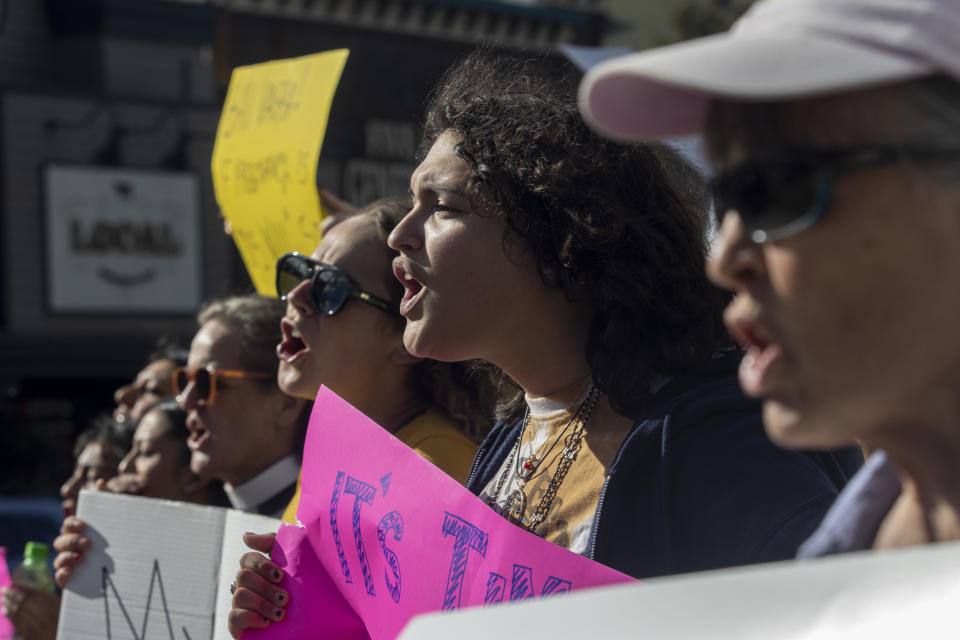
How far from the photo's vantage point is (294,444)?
3.36 metres

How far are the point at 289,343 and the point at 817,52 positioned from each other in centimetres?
208

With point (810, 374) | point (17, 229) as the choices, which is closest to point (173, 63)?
point (17, 229)

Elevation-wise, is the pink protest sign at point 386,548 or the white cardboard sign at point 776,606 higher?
the white cardboard sign at point 776,606

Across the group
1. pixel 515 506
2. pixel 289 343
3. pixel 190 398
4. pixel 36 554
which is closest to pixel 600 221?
pixel 515 506

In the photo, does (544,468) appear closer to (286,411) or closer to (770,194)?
(770,194)

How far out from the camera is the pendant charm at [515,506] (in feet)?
6.30

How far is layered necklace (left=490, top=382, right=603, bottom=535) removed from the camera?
1.89 meters

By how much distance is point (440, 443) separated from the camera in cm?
257

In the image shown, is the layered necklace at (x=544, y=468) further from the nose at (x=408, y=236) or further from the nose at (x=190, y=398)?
the nose at (x=190, y=398)

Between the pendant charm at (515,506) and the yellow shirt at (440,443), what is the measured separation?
477mm

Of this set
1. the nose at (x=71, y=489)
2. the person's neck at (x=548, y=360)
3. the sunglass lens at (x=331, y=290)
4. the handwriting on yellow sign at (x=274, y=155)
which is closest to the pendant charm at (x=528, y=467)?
the person's neck at (x=548, y=360)

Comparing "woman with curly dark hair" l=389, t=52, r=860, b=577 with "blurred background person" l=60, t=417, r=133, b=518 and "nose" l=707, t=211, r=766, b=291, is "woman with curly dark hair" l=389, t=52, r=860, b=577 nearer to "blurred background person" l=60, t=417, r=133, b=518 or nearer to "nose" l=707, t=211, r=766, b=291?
"nose" l=707, t=211, r=766, b=291

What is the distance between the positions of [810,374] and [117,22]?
1863 cm

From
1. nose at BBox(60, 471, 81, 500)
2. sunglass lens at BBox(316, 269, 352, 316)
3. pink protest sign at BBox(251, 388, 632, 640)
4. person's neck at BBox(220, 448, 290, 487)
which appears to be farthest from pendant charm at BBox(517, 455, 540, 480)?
nose at BBox(60, 471, 81, 500)
